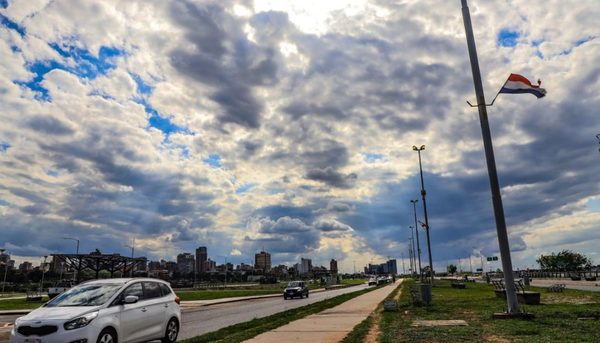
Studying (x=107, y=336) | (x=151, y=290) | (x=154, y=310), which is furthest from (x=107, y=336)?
(x=151, y=290)

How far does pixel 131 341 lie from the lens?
31.1 ft

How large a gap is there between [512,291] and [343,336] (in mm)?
6463

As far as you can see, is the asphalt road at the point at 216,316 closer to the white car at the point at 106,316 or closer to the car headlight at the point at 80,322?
the white car at the point at 106,316

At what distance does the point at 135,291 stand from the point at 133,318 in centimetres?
75

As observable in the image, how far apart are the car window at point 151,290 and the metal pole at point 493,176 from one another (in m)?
10.9

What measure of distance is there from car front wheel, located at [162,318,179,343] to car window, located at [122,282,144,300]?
4.17ft

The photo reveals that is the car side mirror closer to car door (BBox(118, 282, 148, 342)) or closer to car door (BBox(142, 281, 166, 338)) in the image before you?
car door (BBox(118, 282, 148, 342))

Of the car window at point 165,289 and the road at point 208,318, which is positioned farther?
the road at point 208,318

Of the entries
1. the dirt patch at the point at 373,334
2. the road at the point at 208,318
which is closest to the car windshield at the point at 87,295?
the road at the point at 208,318

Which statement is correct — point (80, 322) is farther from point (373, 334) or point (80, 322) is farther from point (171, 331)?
point (373, 334)

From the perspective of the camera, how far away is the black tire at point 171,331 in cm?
1103

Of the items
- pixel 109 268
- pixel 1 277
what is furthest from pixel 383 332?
pixel 1 277

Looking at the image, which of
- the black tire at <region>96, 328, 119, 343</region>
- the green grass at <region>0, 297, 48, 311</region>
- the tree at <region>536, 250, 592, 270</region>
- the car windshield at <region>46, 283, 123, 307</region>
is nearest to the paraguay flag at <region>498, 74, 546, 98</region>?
the car windshield at <region>46, 283, 123, 307</region>

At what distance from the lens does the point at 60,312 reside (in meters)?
8.60
